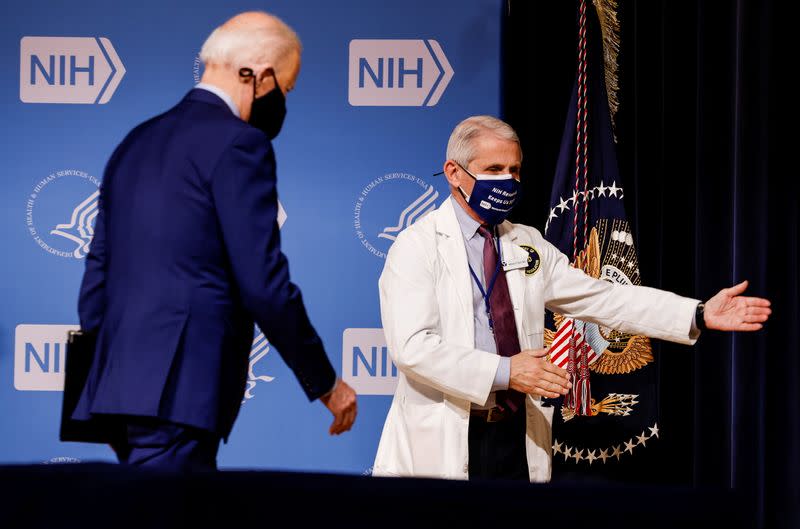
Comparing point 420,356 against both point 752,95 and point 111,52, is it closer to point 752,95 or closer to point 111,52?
point 752,95

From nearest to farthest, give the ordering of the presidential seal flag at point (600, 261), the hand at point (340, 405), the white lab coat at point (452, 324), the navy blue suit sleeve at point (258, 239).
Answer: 1. the navy blue suit sleeve at point (258, 239)
2. the hand at point (340, 405)
3. the white lab coat at point (452, 324)
4. the presidential seal flag at point (600, 261)

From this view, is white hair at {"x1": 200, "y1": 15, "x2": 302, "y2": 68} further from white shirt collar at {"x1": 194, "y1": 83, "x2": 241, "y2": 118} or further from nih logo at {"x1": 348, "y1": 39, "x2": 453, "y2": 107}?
nih logo at {"x1": 348, "y1": 39, "x2": 453, "y2": 107}

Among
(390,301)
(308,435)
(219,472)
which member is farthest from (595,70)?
(219,472)

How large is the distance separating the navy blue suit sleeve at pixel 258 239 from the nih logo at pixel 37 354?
2.29 meters

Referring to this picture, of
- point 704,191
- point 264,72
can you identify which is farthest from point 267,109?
point 704,191

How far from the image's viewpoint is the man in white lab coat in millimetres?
2402

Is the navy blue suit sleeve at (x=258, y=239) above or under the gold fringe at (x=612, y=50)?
under

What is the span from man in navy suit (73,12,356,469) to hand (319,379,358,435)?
0.11 ft

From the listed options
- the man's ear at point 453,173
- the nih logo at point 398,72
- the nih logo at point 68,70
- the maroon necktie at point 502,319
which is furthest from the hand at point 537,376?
the nih logo at point 68,70

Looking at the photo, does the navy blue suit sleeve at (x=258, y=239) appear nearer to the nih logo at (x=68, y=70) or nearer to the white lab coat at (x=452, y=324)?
the white lab coat at (x=452, y=324)

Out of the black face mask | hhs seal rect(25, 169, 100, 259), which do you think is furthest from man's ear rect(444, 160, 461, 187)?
hhs seal rect(25, 169, 100, 259)

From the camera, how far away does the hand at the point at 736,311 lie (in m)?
2.41

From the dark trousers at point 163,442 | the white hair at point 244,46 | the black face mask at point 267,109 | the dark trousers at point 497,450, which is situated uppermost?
the white hair at point 244,46

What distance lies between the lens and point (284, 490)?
945 millimetres
